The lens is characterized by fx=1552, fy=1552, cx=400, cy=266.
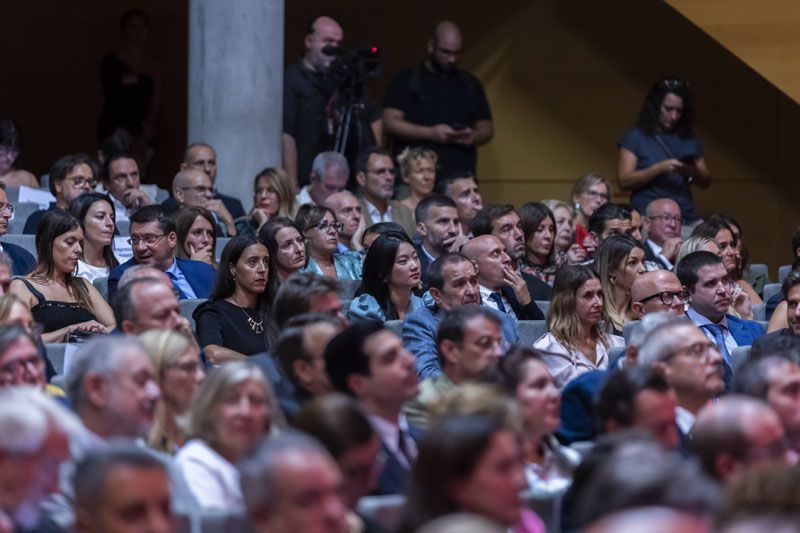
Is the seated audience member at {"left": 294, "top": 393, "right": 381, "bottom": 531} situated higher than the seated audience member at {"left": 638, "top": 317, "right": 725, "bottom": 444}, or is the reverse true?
the seated audience member at {"left": 294, "top": 393, "right": 381, "bottom": 531}

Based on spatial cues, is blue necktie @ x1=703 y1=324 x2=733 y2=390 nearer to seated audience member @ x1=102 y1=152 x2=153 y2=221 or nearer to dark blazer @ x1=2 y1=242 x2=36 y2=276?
dark blazer @ x1=2 y1=242 x2=36 y2=276

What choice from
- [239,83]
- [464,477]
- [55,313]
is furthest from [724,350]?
[239,83]

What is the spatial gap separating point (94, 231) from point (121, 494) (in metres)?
3.67

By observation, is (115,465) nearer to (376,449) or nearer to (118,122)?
(376,449)

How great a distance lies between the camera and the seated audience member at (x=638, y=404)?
3.49 m

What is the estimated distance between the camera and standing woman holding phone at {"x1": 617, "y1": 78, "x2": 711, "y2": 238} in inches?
312

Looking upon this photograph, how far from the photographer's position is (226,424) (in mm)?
3203

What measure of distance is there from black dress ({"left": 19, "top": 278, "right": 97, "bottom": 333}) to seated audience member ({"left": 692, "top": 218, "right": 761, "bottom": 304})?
2660 millimetres

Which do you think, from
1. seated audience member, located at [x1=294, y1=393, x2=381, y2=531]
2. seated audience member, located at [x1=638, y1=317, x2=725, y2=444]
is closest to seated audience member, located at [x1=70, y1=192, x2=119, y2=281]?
seated audience member, located at [x1=638, y1=317, x2=725, y2=444]

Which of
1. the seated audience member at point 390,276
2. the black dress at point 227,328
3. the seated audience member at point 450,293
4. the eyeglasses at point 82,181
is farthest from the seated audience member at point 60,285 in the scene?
the eyeglasses at point 82,181

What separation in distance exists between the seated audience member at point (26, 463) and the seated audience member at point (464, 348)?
1396mm

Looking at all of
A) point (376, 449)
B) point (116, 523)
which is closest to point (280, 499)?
point (116, 523)

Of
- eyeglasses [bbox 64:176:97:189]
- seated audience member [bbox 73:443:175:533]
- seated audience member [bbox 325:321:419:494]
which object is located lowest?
eyeglasses [bbox 64:176:97:189]

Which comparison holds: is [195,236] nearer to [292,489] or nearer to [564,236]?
[564,236]
